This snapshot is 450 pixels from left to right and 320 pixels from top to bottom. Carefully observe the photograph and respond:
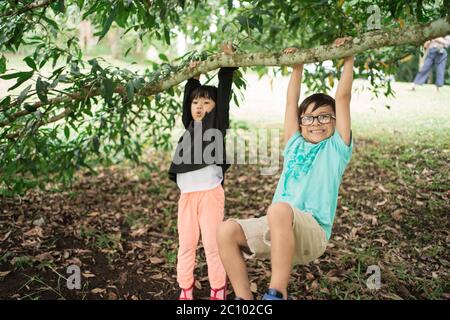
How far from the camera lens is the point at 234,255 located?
1988mm

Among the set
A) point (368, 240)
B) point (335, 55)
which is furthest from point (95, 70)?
point (368, 240)

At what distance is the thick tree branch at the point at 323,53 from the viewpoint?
178 centimetres

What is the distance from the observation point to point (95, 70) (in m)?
2.14

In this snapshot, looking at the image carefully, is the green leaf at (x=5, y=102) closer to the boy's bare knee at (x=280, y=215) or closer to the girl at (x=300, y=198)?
the girl at (x=300, y=198)

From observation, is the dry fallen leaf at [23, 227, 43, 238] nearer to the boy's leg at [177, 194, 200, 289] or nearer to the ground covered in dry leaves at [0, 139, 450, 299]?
the ground covered in dry leaves at [0, 139, 450, 299]

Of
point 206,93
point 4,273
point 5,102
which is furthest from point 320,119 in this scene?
point 4,273

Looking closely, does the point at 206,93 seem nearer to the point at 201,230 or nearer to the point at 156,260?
the point at 201,230

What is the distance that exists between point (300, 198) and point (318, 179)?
0.12 m

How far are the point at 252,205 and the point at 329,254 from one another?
1.15m

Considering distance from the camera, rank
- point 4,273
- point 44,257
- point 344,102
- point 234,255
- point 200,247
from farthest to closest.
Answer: point 200,247 < point 44,257 < point 4,273 < point 344,102 < point 234,255

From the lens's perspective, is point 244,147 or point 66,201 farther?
point 244,147

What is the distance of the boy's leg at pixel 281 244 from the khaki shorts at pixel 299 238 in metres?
0.10

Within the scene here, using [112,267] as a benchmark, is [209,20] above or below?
above

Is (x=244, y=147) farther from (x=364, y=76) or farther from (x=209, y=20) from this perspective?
(x=364, y=76)
